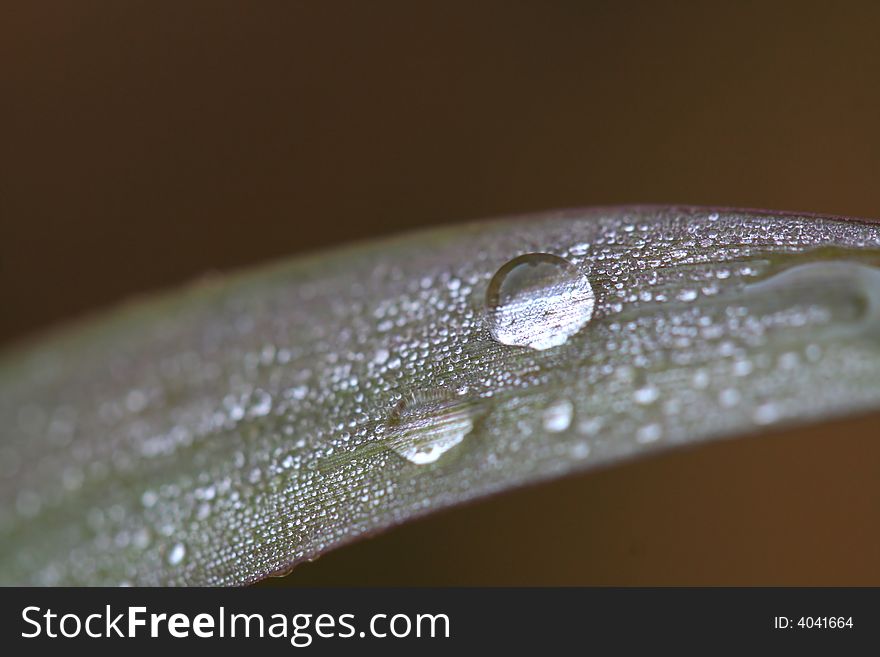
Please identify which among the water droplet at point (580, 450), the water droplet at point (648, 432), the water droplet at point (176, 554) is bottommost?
the water droplet at point (176, 554)

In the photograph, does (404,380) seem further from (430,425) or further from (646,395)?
(646,395)

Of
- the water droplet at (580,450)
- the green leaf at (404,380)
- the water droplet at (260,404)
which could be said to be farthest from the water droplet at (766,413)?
the water droplet at (260,404)

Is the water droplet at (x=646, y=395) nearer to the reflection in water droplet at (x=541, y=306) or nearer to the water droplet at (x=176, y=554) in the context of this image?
the reflection in water droplet at (x=541, y=306)

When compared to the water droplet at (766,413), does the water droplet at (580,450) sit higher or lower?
lower

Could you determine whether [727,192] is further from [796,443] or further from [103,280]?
[103,280]

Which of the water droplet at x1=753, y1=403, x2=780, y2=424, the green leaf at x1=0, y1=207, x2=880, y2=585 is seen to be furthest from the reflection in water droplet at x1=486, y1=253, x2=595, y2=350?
the water droplet at x1=753, y1=403, x2=780, y2=424
